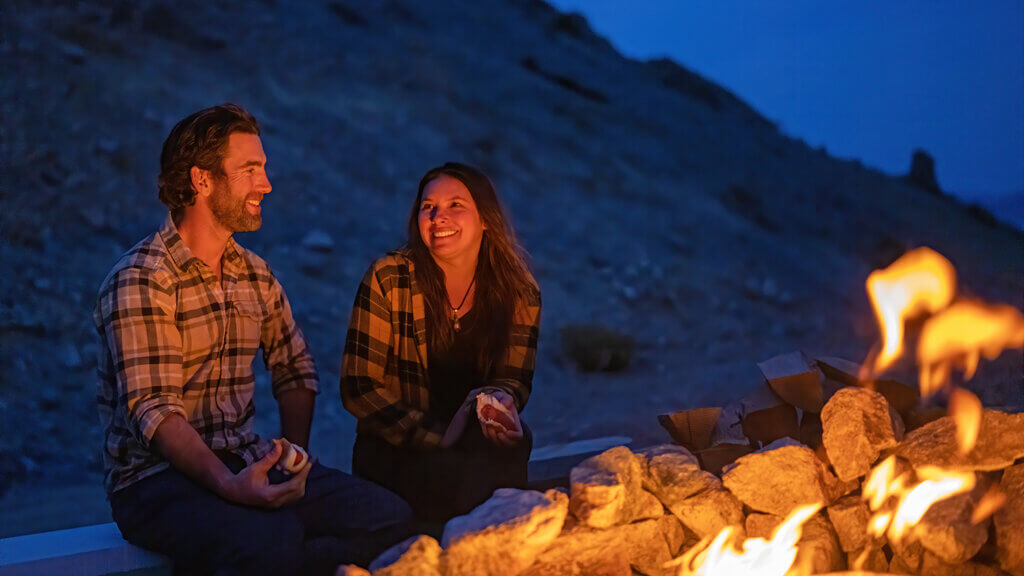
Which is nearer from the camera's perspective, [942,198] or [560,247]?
[560,247]

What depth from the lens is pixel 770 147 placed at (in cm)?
2086

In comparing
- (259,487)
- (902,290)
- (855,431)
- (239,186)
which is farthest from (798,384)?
(239,186)

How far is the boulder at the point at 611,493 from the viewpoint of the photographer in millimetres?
2189

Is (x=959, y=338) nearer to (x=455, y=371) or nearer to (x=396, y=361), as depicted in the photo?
(x=455, y=371)

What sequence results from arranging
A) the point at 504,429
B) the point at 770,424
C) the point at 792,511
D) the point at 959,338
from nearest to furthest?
the point at 792,511, the point at 504,429, the point at 959,338, the point at 770,424

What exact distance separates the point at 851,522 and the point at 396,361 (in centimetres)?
154

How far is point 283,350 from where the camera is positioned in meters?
2.75

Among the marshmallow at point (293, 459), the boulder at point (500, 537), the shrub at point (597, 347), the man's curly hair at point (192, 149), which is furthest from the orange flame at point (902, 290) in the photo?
the shrub at point (597, 347)

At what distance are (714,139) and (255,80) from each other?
11023 millimetres

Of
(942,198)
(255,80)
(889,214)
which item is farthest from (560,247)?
(942,198)

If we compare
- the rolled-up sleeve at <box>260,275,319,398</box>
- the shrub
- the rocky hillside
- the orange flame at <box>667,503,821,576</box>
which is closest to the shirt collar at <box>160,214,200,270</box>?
the rolled-up sleeve at <box>260,275,319,398</box>

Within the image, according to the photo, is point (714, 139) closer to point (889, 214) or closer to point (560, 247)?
point (889, 214)

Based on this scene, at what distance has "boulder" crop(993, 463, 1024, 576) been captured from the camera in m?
2.18

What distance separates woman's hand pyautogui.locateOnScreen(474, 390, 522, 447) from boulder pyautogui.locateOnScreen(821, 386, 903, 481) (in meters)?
0.95
